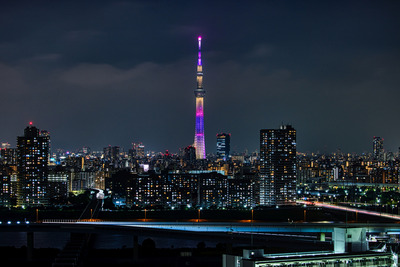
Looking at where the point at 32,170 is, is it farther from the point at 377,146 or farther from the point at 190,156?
the point at 377,146

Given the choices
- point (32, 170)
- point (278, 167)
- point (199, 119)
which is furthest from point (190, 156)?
point (32, 170)

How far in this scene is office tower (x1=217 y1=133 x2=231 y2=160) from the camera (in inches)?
5488

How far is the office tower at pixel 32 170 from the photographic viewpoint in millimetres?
67125

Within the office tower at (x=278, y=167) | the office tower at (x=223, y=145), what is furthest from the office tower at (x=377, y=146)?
the office tower at (x=278, y=167)

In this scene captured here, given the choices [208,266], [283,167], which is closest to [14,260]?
[208,266]

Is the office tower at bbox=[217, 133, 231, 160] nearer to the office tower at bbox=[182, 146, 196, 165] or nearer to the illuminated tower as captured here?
the office tower at bbox=[182, 146, 196, 165]

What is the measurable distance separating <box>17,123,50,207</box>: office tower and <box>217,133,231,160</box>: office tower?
70.8 m

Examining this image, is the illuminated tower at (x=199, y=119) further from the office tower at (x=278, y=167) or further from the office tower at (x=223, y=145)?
the office tower at (x=278, y=167)

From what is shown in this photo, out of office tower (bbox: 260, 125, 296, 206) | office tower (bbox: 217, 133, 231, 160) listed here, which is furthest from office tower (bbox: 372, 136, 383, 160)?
office tower (bbox: 260, 125, 296, 206)

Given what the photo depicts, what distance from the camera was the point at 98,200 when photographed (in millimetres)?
72062

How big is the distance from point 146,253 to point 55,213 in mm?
23424

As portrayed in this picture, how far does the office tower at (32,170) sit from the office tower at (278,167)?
20.8m

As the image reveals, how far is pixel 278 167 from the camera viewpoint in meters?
70.4

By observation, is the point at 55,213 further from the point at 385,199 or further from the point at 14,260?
the point at 385,199
